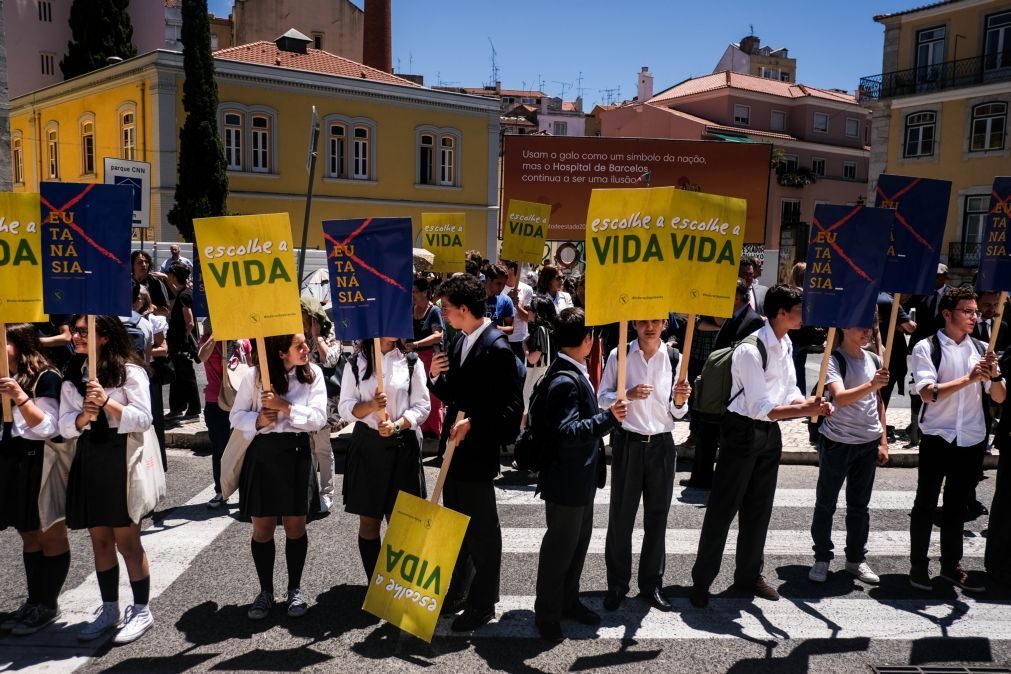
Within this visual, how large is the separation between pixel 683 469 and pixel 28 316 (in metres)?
6.10

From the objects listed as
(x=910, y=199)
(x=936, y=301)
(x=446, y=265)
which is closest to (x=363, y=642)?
(x=910, y=199)

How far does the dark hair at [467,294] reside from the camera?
478cm

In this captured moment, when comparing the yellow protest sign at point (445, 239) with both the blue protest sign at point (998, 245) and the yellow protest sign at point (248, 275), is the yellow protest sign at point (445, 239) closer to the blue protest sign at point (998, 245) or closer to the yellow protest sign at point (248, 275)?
the yellow protest sign at point (248, 275)

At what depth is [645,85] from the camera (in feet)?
205

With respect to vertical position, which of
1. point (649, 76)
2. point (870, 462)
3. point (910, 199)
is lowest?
point (870, 462)

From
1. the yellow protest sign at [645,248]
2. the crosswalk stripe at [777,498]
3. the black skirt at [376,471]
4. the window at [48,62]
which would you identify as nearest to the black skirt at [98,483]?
the black skirt at [376,471]

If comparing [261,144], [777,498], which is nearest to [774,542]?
[777,498]

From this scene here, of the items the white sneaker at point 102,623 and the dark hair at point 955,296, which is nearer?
the white sneaker at point 102,623

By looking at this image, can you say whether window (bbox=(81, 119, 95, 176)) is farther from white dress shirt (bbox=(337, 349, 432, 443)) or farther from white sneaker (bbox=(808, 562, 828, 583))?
white sneaker (bbox=(808, 562, 828, 583))

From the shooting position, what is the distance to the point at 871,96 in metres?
35.7

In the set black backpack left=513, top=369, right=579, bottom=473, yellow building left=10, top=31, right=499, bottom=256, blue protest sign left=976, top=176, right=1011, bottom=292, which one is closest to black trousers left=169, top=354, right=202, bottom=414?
black backpack left=513, top=369, right=579, bottom=473

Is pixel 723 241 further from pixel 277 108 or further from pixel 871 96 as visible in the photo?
pixel 871 96

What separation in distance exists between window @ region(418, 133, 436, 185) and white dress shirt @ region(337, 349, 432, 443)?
29.4 metres

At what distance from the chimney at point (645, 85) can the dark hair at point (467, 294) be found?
200 feet
